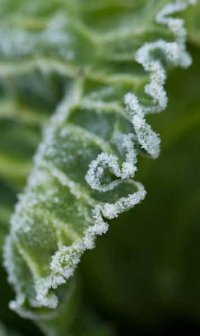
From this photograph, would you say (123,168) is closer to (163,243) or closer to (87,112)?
(87,112)

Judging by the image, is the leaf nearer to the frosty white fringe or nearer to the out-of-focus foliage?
the out-of-focus foliage

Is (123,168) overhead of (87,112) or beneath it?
beneath

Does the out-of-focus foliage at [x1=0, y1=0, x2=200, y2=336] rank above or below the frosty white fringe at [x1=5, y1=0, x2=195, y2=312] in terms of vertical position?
above

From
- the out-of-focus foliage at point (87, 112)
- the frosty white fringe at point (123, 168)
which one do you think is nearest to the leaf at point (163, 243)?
the out-of-focus foliage at point (87, 112)

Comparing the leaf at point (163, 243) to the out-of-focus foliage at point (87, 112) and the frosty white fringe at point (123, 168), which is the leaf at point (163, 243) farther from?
the frosty white fringe at point (123, 168)

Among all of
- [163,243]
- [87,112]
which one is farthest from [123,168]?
[163,243]

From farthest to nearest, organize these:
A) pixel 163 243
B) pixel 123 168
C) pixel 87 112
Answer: pixel 163 243 < pixel 87 112 < pixel 123 168

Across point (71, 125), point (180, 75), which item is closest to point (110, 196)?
point (71, 125)

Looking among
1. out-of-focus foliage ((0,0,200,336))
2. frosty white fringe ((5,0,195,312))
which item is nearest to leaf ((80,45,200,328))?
out-of-focus foliage ((0,0,200,336))

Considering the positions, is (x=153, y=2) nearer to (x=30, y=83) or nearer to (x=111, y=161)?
(x=30, y=83)

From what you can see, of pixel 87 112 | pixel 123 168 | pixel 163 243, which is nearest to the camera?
pixel 123 168
